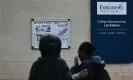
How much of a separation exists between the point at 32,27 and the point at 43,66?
141 inches

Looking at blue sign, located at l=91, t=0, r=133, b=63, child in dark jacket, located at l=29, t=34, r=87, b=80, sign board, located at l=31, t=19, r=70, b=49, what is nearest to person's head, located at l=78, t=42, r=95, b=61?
child in dark jacket, located at l=29, t=34, r=87, b=80

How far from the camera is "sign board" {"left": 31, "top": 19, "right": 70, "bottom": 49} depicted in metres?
6.64

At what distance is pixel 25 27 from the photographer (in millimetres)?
6684

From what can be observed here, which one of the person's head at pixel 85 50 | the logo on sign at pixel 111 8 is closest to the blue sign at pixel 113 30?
the logo on sign at pixel 111 8

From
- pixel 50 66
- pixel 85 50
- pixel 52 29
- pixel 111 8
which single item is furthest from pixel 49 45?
pixel 111 8

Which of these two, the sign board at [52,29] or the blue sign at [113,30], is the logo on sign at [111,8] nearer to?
the blue sign at [113,30]

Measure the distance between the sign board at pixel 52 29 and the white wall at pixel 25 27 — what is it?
0.09 m

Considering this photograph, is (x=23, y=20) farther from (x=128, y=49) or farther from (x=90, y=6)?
(x=128, y=49)

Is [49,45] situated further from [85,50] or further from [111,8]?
[111,8]

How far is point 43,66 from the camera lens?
3.12 m

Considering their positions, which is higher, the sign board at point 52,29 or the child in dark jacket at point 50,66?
the sign board at point 52,29

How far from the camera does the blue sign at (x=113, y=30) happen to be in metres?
6.80

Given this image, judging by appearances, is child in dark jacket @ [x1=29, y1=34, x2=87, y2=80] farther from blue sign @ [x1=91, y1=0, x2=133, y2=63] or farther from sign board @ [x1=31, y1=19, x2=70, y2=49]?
blue sign @ [x1=91, y1=0, x2=133, y2=63]

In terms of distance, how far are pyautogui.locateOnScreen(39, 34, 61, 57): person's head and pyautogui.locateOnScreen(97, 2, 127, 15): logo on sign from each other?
12.5 feet
